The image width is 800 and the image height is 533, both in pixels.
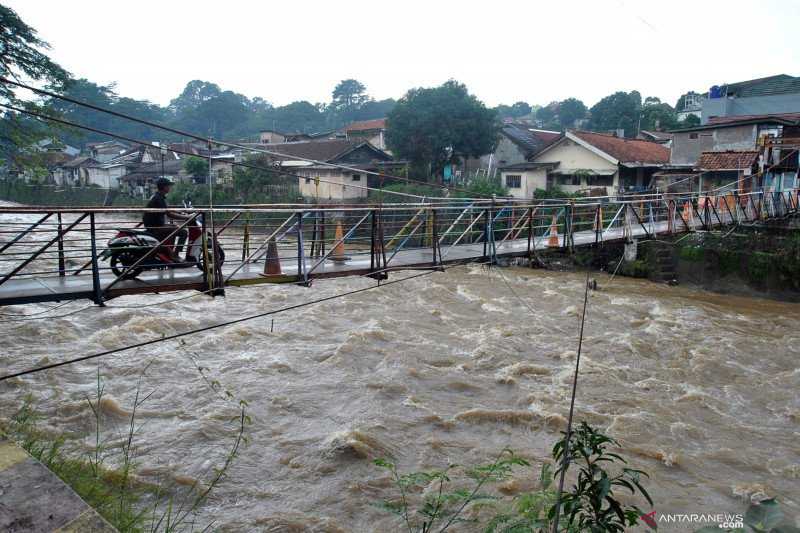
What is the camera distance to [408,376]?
9.41 metres

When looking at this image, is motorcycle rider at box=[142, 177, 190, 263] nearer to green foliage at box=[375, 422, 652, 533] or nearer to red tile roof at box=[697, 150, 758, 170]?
green foliage at box=[375, 422, 652, 533]

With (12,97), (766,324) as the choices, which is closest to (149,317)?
(12,97)

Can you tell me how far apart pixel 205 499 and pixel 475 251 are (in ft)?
16.2

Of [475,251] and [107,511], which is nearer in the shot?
[107,511]

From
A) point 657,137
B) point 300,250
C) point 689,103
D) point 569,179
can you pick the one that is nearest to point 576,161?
point 569,179

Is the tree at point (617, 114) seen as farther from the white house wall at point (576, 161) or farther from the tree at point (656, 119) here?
the white house wall at point (576, 161)

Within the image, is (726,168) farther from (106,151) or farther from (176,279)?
(106,151)

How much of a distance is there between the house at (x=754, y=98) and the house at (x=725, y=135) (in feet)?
7.51

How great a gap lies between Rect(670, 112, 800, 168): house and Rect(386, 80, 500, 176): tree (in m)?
8.20

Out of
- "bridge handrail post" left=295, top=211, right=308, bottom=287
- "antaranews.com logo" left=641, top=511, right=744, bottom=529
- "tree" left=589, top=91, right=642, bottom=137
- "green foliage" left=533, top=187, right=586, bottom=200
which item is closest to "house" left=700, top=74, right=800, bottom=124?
"green foliage" left=533, top=187, right=586, bottom=200

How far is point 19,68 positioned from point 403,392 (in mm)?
15011

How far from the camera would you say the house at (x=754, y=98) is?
2597 centimetres

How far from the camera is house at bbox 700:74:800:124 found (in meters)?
26.0

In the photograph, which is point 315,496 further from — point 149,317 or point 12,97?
point 12,97
